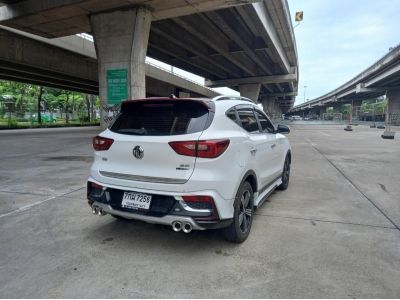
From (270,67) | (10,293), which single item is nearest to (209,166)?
(10,293)

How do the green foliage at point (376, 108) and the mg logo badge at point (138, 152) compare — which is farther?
the green foliage at point (376, 108)

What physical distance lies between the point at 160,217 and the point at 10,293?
141cm

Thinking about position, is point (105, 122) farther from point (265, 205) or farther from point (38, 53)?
point (38, 53)

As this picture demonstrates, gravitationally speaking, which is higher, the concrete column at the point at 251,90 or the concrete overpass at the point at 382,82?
the concrete overpass at the point at 382,82

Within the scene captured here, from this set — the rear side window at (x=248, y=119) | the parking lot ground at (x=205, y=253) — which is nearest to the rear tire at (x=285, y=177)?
the parking lot ground at (x=205, y=253)

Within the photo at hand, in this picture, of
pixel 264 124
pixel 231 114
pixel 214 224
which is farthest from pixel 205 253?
pixel 264 124

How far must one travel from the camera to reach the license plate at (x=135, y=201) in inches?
123

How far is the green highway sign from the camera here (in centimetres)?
1224

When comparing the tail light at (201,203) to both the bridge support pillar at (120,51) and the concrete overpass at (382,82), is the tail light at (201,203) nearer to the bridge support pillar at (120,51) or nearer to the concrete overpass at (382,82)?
the bridge support pillar at (120,51)

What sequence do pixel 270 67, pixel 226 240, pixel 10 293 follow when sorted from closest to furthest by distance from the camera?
pixel 10 293, pixel 226 240, pixel 270 67

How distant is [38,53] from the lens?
19.7 metres

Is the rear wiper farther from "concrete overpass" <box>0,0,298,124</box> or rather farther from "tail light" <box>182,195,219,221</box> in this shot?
"concrete overpass" <box>0,0,298,124</box>

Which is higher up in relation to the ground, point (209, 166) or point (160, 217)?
point (209, 166)

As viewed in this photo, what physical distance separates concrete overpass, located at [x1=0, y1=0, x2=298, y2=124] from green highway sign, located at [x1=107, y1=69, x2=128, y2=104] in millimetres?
133
